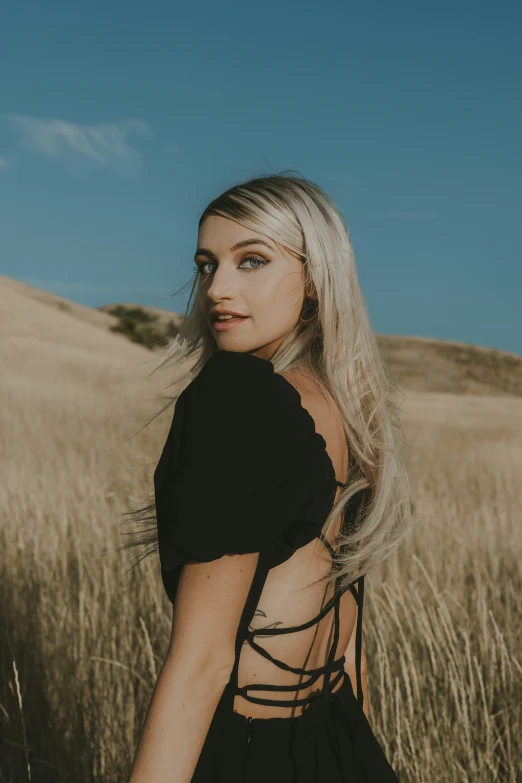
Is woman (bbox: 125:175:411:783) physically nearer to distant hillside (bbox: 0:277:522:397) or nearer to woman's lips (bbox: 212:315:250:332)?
woman's lips (bbox: 212:315:250:332)

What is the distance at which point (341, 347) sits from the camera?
1751mm

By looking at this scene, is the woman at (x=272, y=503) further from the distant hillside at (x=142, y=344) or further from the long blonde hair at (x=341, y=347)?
the distant hillside at (x=142, y=344)

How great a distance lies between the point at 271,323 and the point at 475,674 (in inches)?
115

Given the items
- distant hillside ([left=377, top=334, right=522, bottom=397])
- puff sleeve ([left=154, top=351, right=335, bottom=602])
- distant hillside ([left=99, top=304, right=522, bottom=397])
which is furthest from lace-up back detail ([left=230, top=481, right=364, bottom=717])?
distant hillside ([left=377, top=334, right=522, bottom=397])

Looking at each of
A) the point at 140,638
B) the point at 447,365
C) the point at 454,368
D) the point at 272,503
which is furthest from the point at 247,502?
the point at 447,365

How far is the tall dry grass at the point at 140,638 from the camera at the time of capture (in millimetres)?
3268

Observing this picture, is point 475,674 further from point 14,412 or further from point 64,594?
point 14,412

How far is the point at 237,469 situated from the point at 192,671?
12.8 inches

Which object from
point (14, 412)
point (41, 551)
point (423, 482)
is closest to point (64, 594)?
point (41, 551)

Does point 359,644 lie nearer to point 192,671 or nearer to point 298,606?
point 298,606

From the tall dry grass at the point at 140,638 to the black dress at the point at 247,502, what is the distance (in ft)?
4.48

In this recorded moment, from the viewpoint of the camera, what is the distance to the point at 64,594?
4.88 meters

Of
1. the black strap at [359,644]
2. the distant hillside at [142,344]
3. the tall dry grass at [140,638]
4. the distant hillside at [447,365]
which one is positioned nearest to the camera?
the black strap at [359,644]

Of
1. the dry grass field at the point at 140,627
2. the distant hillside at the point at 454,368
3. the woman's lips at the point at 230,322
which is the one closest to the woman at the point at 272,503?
the woman's lips at the point at 230,322
